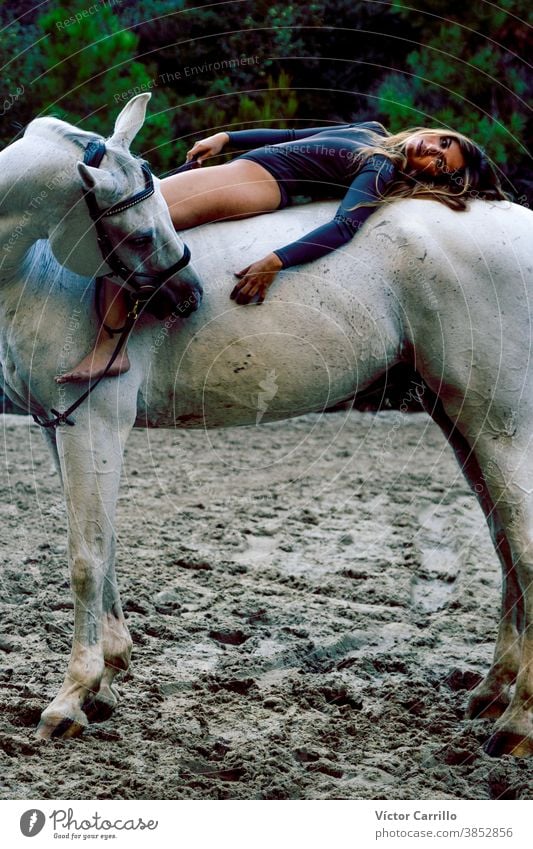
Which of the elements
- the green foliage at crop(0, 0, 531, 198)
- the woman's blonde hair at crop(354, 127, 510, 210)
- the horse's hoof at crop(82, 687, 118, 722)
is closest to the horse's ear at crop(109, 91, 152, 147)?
the woman's blonde hair at crop(354, 127, 510, 210)

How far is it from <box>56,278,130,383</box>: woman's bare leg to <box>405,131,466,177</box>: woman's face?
3.31 feet

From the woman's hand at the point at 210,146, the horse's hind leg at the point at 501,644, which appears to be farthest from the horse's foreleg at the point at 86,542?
the horse's hind leg at the point at 501,644

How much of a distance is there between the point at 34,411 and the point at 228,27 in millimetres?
3507

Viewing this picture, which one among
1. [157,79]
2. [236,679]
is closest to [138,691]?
[236,679]

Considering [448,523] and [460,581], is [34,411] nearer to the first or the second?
[460,581]

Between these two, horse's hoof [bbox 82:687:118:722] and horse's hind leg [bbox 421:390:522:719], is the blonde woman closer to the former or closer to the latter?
horse's hind leg [bbox 421:390:522:719]

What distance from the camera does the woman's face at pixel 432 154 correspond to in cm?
329

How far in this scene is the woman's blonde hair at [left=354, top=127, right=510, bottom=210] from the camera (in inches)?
129

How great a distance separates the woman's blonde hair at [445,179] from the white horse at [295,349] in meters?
0.05

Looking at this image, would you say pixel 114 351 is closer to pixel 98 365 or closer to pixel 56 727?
pixel 98 365

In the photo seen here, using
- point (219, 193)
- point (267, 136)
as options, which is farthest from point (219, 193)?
point (267, 136)

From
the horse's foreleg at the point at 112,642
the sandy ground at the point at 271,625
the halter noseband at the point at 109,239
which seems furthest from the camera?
the horse's foreleg at the point at 112,642

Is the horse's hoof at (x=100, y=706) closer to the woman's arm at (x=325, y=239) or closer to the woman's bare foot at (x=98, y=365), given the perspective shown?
the woman's bare foot at (x=98, y=365)

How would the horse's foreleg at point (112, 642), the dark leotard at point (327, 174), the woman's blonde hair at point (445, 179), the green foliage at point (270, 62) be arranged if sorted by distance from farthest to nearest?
the green foliage at point (270, 62) → the horse's foreleg at point (112, 642) → the woman's blonde hair at point (445, 179) → the dark leotard at point (327, 174)
